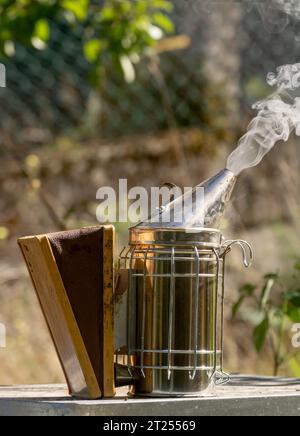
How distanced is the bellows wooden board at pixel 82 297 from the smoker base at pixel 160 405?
0.06 m

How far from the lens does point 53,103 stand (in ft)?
18.5

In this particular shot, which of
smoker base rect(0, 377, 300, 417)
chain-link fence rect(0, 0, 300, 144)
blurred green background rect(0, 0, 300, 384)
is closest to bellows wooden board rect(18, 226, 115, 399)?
smoker base rect(0, 377, 300, 417)

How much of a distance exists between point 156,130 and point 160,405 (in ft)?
13.8

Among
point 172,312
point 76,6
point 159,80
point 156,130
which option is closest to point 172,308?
point 172,312

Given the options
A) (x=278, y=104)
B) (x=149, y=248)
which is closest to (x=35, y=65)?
(x=278, y=104)

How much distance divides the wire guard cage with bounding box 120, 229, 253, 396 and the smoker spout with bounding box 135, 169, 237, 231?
0.03 metres

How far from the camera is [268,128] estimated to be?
2295mm

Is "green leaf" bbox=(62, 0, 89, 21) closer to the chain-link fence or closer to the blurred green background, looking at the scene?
the blurred green background

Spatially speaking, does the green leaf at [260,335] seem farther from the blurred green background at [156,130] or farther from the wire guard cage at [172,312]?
the blurred green background at [156,130]

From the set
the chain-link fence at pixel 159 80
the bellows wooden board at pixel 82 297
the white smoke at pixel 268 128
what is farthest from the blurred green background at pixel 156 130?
the bellows wooden board at pixel 82 297

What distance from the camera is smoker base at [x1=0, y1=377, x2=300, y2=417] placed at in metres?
1.72

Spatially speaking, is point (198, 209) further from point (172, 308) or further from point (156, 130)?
point (156, 130)
